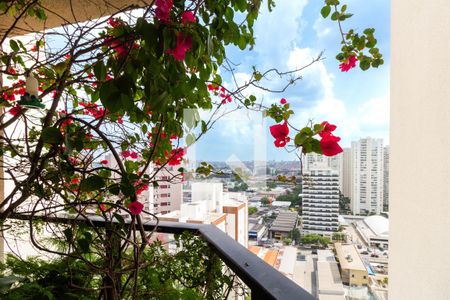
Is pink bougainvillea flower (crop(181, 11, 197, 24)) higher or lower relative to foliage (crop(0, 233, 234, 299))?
higher

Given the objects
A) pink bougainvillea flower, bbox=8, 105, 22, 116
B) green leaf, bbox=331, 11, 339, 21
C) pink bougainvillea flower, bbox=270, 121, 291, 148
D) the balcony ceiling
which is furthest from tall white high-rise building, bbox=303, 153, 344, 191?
the balcony ceiling

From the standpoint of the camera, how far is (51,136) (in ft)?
2.68

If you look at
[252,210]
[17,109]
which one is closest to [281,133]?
[252,210]

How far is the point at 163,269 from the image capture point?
1936 millimetres

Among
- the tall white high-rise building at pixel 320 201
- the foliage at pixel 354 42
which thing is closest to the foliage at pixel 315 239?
the tall white high-rise building at pixel 320 201

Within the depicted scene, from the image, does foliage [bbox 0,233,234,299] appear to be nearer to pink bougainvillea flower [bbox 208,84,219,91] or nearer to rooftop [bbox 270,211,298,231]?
rooftop [bbox 270,211,298,231]

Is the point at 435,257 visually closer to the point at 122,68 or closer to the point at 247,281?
the point at 247,281

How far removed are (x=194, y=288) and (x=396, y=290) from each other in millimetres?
1218

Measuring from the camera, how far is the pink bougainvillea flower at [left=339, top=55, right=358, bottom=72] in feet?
4.91

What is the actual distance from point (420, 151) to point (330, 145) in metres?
0.34

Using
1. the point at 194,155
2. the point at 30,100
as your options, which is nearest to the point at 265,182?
the point at 194,155

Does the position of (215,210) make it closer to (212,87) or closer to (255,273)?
(212,87)

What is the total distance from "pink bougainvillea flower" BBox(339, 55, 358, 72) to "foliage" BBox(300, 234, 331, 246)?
3.01 feet

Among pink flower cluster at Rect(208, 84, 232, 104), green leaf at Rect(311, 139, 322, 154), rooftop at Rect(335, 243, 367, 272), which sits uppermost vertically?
pink flower cluster at Rect(208, 84, 232, 104)
